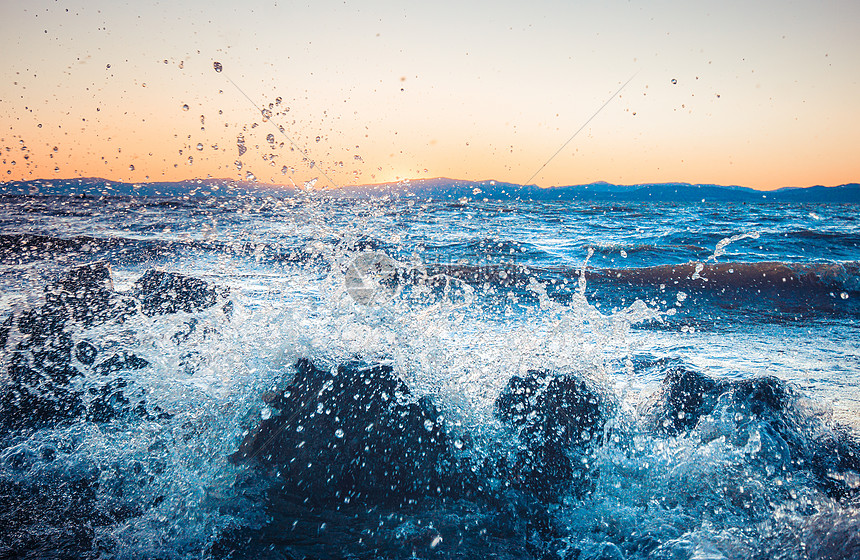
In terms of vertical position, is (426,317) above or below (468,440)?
above

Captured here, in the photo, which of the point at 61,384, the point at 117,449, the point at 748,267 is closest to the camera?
the point at 117,449

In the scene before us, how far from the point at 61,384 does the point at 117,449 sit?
760 millimetres

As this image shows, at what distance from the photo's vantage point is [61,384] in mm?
2607

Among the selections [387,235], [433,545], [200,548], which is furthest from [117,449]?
[387,235]

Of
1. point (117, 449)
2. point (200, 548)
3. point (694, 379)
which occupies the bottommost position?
point (200, 548)

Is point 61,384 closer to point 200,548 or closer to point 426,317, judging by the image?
point 200,548

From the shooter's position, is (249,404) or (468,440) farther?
(249,404)

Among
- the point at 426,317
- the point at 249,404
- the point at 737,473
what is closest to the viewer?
the point at 737,473

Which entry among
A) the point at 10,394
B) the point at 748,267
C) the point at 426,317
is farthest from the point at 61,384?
the point at 748,267

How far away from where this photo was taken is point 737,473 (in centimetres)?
201

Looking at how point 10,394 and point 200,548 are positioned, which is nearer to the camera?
point 200,548

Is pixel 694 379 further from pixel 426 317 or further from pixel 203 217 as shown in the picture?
pixel 203 217

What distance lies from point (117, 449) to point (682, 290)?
6.33m

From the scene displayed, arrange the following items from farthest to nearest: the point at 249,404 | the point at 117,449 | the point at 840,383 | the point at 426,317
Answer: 1. the point at 426,317
2. the point at 840,383
3. the point at 249,404
4. the point at 117,449
